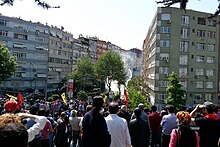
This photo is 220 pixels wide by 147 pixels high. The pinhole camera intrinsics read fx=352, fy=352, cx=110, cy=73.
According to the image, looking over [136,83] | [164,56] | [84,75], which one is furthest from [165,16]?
[84,75]

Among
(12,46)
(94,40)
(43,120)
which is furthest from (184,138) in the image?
(94,40)

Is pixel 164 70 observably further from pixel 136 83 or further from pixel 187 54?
pixel 136 83

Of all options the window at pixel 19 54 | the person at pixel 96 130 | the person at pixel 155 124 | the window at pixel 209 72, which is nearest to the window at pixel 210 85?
the window at pixel 209 72

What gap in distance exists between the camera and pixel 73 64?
107 metres

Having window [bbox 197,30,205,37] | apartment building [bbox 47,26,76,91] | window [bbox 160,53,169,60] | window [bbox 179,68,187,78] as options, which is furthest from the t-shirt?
apartment building [bbox 47,26,76,91]

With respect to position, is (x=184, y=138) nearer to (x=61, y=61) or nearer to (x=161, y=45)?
(x=161, y=45)

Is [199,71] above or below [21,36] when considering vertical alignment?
below

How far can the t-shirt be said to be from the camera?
Answer: 6.21 m

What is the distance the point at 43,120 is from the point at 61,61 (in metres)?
92.7

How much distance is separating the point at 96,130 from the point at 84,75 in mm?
80214

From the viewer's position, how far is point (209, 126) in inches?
245

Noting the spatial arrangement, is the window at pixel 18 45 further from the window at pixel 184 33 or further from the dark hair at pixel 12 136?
the dark hair at pixel 12 136

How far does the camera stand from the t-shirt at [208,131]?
6.21 metres

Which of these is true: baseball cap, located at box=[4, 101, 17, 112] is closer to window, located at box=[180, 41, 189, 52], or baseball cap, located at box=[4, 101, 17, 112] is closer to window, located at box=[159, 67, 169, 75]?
window, located at box=[159, 67, 169, 75]
